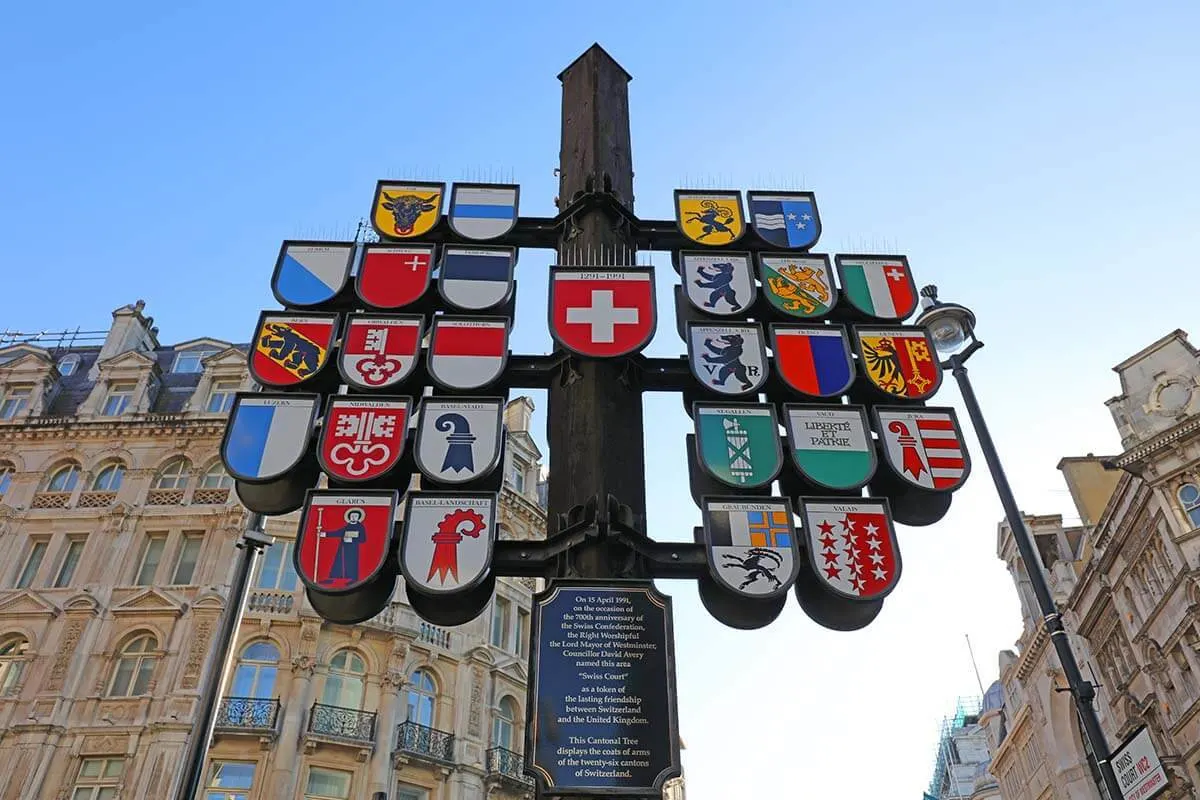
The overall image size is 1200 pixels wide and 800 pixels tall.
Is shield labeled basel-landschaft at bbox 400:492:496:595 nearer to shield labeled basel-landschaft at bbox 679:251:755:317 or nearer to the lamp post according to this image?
shield labeled basel-landschaft at bbox 679:251:755:317

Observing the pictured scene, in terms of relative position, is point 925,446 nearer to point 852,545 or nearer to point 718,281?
point 852,545

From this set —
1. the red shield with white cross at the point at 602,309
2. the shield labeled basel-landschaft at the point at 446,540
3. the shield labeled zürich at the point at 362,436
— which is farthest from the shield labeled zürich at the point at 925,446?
the shield labeled zürich at the point at 362,436

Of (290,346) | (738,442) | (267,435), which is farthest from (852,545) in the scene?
(290,346)

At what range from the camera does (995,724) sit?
72.4 m

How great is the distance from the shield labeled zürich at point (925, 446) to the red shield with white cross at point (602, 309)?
241 cm

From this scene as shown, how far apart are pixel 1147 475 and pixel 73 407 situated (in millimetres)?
41589

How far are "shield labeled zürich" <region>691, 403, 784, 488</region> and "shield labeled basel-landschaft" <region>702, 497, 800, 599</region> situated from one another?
0.96ft

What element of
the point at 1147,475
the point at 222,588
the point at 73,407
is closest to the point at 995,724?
the point at 1147,475

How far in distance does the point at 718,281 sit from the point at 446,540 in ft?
13.5

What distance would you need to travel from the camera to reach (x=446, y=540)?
7.27 meters

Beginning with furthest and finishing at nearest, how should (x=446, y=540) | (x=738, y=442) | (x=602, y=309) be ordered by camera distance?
(x=602, y=309), (x=738, y=442), (x=446, y=540)

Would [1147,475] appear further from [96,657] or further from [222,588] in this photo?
[96,657]

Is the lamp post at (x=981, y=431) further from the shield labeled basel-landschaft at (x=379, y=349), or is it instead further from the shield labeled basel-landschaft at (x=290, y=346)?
the shield labeled basel-landschaft at (x=290, y=346)

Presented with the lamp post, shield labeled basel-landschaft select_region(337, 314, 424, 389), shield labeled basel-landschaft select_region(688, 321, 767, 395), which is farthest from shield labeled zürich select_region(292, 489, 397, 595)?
the lamp post
